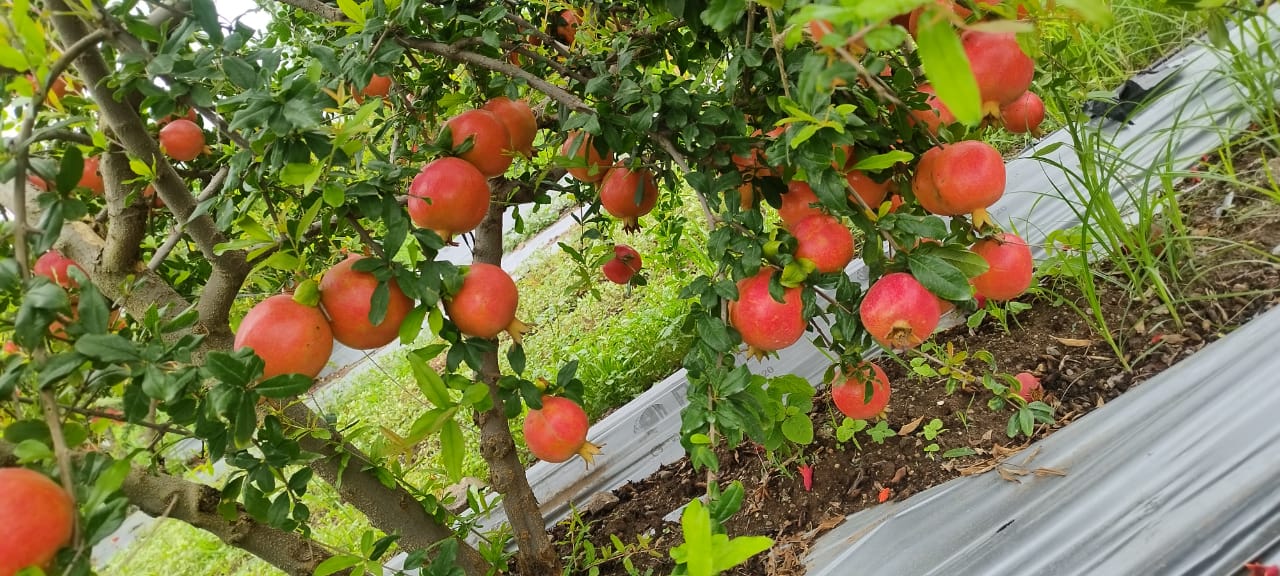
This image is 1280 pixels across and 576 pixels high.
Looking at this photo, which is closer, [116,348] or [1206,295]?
[116,348]

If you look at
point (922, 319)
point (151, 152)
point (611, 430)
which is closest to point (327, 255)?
point (151, 152)

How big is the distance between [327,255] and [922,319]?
0.76m

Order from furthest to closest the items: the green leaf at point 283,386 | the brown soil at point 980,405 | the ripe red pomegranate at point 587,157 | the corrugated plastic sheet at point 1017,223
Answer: the corrugated plastic sheet at point 1017,223 < the brown soil at point 980,405 < the ripe red pomegranate at point 587,157 < the green leaf at point 283,386

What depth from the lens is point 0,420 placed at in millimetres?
689

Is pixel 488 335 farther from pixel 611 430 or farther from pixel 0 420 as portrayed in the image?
pixel 611 430

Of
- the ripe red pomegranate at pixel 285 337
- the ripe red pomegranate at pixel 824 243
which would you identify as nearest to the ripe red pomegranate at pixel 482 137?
the ripe red pomegranate at pixel 285 337

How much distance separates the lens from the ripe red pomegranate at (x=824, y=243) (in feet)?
2.38

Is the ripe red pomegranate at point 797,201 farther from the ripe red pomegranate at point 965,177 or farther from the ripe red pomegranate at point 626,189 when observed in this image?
the ripe red pomegranate at point 626,189

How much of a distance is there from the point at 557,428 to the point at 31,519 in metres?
0.57

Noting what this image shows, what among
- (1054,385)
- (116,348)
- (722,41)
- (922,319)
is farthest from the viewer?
(1054,385)

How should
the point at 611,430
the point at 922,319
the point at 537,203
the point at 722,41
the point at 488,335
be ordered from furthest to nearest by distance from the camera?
the point at 611,430, the point at 537,203, the point at 722,41, the point at 488,335, the point at 922,319

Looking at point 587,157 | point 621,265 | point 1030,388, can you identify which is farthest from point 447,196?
point 1030,388

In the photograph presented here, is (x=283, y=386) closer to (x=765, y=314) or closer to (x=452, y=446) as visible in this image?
(x=452, y=446)

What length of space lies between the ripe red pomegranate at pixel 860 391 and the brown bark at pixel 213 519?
0.82 m
